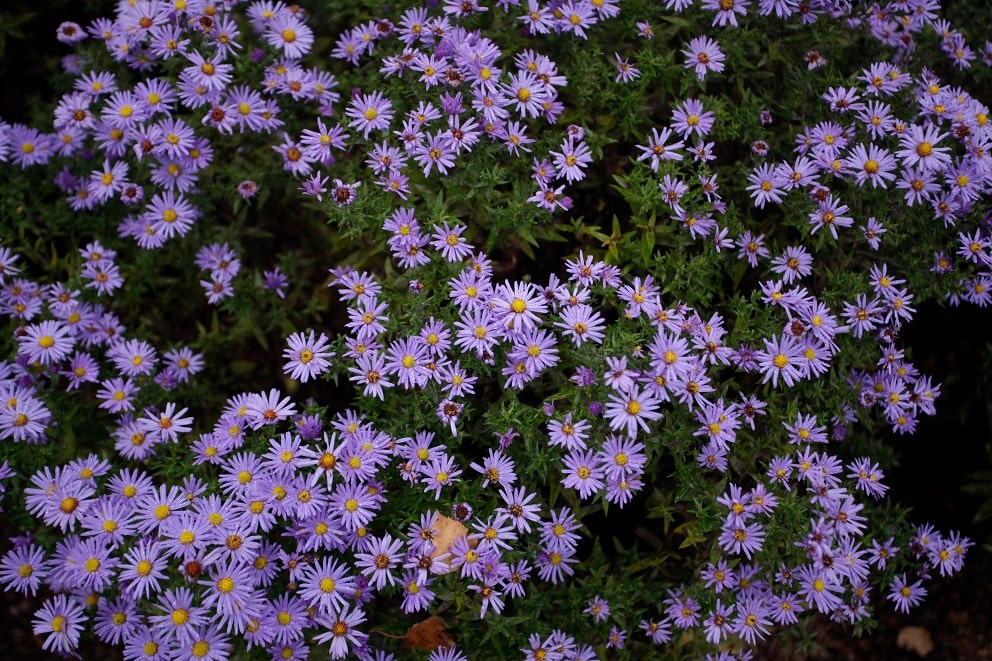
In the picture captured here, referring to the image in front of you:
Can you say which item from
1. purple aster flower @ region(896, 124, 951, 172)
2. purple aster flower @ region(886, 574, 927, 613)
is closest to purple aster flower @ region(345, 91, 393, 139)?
purple aster flower @ region(896, 124, 951, 172)

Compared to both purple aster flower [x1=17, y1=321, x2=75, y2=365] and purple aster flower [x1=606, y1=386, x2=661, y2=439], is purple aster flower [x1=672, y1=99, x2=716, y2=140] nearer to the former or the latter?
purple aster flower [x1=606, y1=386, x2=661, y2=439]

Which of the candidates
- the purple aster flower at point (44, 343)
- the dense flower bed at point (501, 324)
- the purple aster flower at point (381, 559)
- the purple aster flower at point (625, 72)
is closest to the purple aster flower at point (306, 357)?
the dense flower bed at point (501, 324)

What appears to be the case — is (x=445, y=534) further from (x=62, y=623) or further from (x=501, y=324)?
(x=62, y=623)

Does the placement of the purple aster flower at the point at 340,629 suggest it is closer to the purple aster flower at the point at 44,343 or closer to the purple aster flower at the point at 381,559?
the purple aster flower at the point at 381,559

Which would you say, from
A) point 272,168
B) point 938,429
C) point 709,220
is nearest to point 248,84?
point 272,168

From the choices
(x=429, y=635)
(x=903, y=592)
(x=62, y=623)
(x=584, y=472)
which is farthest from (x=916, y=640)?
(x=62, y=623)

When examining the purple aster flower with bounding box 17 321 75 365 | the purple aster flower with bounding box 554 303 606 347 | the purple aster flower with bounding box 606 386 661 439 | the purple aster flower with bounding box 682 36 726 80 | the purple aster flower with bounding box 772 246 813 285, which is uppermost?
the purple aster flower with bounding box 682 36 726 80
